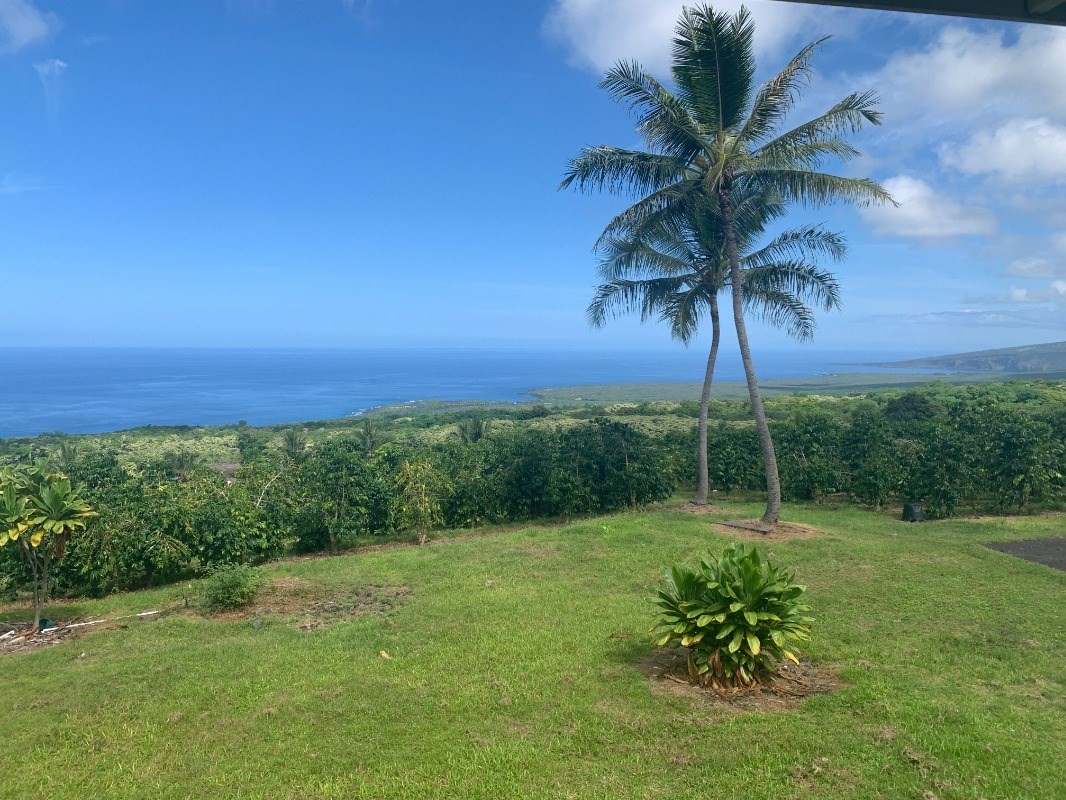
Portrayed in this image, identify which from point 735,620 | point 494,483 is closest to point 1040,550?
point 735,620

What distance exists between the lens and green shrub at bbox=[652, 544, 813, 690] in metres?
4.91

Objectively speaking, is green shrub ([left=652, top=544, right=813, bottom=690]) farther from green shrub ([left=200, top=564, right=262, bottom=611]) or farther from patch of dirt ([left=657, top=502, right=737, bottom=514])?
patch of dirt ([left=657, top=502, right=737, bottom=514])

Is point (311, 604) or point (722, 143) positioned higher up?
point (722, 143)

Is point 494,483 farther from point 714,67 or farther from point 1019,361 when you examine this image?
point 1019,361

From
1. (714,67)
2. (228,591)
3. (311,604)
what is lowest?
(311,604)

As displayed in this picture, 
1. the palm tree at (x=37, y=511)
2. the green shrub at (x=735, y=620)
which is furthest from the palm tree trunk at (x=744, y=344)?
the palm tree at (x=37, y=511)

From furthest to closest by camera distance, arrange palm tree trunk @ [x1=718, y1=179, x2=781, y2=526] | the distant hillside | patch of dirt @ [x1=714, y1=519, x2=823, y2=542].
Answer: the distant hillside, palm tree trunk @ [x1=718, y1=179, x2=781, y2=526], patch of dirt @ [x1=714, y1=519, x2=823, y2=542]

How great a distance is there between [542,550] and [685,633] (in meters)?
5.38

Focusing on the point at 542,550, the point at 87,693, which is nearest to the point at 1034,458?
the point at 542,550

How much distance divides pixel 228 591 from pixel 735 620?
19.3 feet

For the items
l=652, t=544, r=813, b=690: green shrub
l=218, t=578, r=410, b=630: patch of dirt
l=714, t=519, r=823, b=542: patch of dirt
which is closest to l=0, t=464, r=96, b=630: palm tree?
l=218, t=578, r=410, b=630: patch of dirt

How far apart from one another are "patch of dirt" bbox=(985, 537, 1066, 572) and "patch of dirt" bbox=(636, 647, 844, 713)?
5987 millimetres

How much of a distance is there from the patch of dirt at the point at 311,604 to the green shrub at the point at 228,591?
4.4 inches

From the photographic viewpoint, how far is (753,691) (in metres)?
4.97
